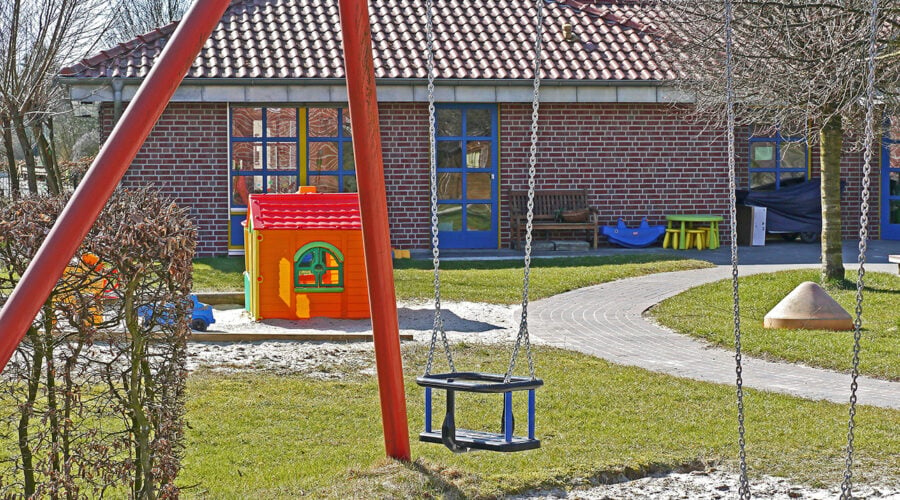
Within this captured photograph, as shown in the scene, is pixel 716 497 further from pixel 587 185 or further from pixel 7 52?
pixel 7 52

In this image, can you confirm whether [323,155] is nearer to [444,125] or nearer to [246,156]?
[246,156]

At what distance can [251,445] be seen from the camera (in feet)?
22.8

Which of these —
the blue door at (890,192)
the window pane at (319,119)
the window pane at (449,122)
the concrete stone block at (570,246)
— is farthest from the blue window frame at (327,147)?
the blue door at (890,192)

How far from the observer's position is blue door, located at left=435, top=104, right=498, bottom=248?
67.5 ft

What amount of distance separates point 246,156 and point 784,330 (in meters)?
10.8

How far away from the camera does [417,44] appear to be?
2072cm

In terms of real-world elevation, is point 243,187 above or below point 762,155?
below

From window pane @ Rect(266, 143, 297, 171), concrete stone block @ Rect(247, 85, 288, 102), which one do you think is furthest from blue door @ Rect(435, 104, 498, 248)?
concrete stone block @ Rect(247, 85, 288, 102)

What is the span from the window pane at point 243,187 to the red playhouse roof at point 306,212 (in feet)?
22.3

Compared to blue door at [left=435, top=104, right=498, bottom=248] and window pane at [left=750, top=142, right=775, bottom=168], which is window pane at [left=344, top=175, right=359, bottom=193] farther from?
window pane at [left=750, top=142, right=775, bottom=168]

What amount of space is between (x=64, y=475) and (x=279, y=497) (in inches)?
53.4

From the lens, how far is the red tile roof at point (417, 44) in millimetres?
19578

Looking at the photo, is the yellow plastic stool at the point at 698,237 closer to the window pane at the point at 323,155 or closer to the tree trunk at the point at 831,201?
the tree trunk at the point at 831,201

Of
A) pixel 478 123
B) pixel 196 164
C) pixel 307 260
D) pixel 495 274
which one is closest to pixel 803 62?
pixel 307 260
